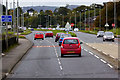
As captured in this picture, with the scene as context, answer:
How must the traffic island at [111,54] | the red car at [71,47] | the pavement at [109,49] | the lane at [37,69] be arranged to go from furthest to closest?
1. the red car at [71,47]
2. the pavement at [109,49]
3. the traffic island at [111,54]
4. the lane at [37,69]

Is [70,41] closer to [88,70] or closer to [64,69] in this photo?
[64,69]

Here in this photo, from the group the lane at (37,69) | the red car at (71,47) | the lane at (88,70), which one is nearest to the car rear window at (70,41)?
the red car at (71,47)

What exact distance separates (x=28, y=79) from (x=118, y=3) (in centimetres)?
9101

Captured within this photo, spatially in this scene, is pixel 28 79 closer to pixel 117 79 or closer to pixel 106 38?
pixel 117 79

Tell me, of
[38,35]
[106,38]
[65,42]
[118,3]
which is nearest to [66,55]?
[65,42]

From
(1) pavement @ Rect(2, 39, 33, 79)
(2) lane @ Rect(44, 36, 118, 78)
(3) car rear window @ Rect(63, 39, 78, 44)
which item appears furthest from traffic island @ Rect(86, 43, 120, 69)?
(1) pavement @ Rect(2, 39, 33, 79)

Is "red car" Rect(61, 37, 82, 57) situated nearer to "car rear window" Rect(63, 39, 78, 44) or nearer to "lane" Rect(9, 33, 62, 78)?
"car rear window" Rect(63, 39, 78, 44)

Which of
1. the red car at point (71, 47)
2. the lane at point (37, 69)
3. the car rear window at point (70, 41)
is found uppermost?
the car rear window at point (70, 41)

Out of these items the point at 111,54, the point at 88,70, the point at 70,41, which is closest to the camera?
the point at 88,70

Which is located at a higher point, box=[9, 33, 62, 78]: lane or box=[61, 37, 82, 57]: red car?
box=[61, 37, 82, 57]: red car

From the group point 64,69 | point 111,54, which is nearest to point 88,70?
point 64,69

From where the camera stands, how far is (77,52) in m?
28.3

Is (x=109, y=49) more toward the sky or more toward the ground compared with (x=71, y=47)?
more toward the ground

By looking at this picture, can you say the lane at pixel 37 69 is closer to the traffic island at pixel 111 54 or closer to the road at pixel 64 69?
the road at pixel 64 69
